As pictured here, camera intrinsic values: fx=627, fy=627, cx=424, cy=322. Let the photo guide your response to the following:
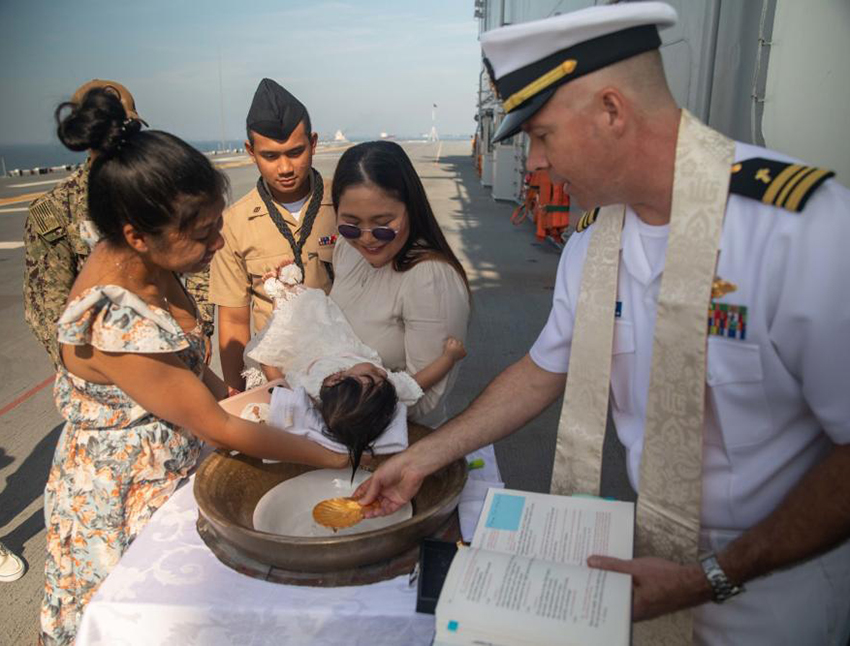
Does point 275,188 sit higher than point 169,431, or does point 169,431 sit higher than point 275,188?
point 275,188

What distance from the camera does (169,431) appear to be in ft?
5.93

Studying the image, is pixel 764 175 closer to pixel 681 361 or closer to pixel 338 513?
pixel 681 361

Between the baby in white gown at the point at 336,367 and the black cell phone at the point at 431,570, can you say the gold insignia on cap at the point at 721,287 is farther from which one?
the baby in white gown at the point at 336,367

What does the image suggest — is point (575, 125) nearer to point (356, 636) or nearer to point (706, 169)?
point (706, 169)

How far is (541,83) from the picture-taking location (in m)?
1.31

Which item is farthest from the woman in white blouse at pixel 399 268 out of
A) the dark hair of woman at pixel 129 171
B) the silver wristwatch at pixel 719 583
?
the silver wristwatch at pixel 719 583

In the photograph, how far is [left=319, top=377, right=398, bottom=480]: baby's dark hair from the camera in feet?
6.14

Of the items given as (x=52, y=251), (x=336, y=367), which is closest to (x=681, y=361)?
(x=336, y=367)

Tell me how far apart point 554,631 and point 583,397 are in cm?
67

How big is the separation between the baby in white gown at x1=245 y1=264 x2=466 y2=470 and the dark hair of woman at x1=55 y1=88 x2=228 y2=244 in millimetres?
696

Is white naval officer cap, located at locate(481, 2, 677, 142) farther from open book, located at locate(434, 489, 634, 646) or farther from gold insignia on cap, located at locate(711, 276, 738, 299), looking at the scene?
open book, located at locate(434, 489, 634, 646)

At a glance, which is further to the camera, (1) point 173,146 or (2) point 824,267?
(1) point 173,146

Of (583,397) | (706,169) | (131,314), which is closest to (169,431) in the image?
(131,314)

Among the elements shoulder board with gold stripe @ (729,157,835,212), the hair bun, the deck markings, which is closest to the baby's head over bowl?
the hair bun
